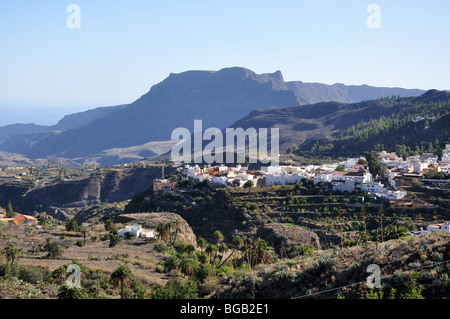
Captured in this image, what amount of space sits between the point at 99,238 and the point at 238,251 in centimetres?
1099

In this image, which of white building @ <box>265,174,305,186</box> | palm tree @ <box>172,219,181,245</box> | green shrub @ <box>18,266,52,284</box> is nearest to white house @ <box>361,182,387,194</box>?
white building @ <box>265,174,305,186</box>

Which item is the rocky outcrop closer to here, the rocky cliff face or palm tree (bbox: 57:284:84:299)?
palm tree (bbox: 57:284:84:299)

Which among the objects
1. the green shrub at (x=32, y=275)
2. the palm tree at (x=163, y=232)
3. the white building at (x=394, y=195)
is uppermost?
the white building at (x=394, y=195)

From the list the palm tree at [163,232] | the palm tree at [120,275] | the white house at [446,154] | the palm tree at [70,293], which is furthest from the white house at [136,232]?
the white house at [446,154]

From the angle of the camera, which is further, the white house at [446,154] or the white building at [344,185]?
the white house at [446,154]

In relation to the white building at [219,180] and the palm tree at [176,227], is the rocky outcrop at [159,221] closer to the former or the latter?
the palm tree at [176,227]

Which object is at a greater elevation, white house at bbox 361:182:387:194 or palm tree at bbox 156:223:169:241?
white house at bbox 361:182:387:194

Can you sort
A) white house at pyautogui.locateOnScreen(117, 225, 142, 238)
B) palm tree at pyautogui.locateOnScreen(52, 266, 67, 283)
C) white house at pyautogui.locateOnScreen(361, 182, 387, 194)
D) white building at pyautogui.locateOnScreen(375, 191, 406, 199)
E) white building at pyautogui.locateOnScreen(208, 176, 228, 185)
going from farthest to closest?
white building at pyautogui.locateOnScreen(208, 176, 228, 185) → white house at pyautogui.locateOnScreen(361, 182, 387, 194) → white building at pyautogui.locateOnScreen(375, 191, 406, 199) → white house at pyautogui.locateOnScreen(117, 225, 142, 238) → palm tree at pyautogui.locateOnScreen(52, 266, 67, 283)

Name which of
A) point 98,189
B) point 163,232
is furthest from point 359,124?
point 163,232

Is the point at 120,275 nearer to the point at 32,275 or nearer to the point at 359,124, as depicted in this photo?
the point at 32,275

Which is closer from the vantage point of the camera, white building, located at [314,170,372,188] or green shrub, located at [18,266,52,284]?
green shrub, located at [18,266,52,284]

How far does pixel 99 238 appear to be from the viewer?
115ft

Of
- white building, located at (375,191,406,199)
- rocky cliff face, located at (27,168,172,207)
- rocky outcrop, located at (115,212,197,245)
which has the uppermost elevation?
white building, located at (375,191,406,199)
